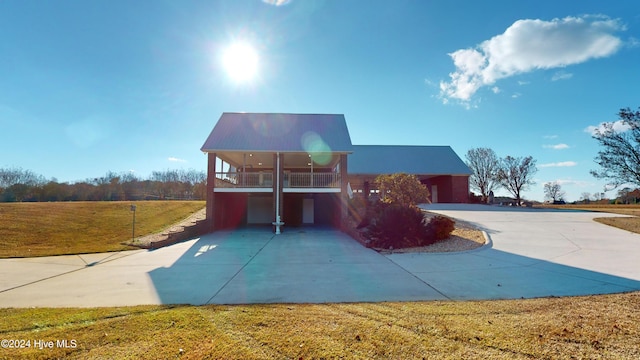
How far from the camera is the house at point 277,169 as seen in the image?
1595 cm

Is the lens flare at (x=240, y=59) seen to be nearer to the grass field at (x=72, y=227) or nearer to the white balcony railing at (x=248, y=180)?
the white balcony railing at (x=248, y=180)

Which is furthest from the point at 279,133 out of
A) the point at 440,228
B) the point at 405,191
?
the point at 440,228

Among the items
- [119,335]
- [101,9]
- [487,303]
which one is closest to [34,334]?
[119,335]

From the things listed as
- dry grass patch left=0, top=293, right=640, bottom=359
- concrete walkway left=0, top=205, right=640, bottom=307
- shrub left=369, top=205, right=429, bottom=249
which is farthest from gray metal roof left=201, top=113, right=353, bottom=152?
dry grass patch left=0, top=293, right=640, bottom=359

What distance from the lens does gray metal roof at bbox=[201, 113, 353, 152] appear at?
1616 centimetres

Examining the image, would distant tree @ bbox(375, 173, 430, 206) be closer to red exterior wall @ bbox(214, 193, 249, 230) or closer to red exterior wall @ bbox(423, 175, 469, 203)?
red exterior wall @ bbox(214, 193, 249, 230)

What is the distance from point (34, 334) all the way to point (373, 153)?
1126 inches

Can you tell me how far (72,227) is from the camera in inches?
503

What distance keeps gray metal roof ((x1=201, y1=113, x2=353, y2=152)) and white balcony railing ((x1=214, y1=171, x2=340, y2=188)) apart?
1571 mm

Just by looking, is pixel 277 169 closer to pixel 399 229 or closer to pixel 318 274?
pixel 399 229

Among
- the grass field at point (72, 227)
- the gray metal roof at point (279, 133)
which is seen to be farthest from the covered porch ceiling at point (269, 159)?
the grass field at point (72, 227)

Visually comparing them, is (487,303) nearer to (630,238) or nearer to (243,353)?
(243,353)

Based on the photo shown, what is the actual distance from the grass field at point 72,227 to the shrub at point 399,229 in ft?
31.1

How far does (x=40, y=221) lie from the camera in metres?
12.9
